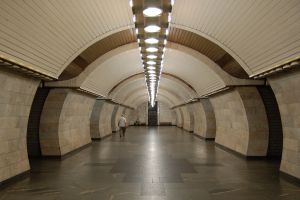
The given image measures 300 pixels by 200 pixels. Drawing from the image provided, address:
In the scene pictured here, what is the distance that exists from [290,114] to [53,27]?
6842 millimetres

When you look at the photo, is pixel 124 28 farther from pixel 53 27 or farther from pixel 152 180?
pixel 152 180

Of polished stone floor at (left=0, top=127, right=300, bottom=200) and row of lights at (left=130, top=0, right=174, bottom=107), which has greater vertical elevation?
row of lights at (left=130, top=0, right=174, bottom=107)

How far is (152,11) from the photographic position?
16.5 feet

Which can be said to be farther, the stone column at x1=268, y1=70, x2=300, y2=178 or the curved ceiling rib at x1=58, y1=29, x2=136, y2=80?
the curved ceiling rib at x1=58, y1=29, x2=136, y2=80

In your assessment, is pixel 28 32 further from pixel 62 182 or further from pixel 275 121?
pixel 275 121

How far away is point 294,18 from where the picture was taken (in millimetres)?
5691

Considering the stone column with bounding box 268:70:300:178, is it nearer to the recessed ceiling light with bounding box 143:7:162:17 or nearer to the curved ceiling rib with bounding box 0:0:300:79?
the curved ceiling rib with bounding box 0:0:300:79

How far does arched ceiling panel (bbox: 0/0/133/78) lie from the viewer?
5680 millimetres

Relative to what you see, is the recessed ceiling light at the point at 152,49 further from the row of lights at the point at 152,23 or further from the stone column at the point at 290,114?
the stone column at the point at 290,114

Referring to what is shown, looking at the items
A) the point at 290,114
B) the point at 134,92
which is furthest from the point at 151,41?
the point at 134,92

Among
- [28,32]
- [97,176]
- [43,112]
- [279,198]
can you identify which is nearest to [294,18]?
[279,198]

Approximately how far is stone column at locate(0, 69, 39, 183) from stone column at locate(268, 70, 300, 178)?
7293 millimetres

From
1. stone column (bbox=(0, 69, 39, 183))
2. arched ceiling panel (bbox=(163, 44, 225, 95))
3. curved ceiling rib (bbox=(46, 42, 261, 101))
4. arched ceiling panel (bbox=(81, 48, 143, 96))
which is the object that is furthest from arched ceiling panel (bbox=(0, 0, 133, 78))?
arched ceiling panel (bbox=(163, 44, 225, 95))

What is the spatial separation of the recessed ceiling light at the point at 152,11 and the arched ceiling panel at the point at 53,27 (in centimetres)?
203
